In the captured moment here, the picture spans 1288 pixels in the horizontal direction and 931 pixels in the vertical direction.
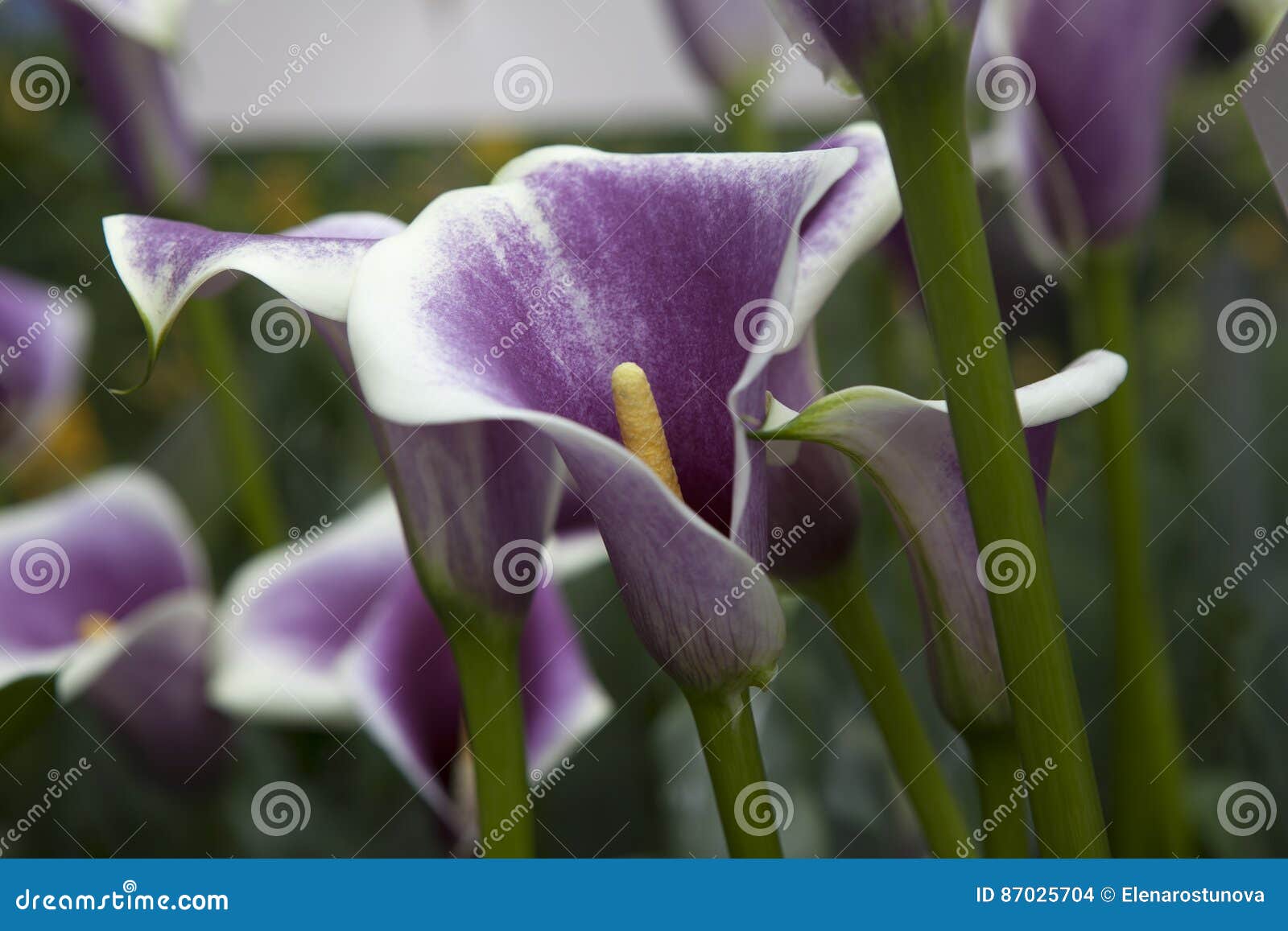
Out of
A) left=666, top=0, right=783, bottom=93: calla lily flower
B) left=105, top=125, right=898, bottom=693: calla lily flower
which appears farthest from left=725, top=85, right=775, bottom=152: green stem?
left=105, top=125, right=898, bottom=693: calla lily flower

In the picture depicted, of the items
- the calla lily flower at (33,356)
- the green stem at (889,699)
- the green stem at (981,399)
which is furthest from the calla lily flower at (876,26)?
the calla lily flower at (33,356)

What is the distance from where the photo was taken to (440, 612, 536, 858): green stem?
10.3 inches

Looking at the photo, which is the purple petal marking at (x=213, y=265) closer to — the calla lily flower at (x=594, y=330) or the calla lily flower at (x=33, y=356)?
the calla lily flower at (x=594, y=330)

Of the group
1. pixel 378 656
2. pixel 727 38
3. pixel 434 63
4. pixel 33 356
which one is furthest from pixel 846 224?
pixel 434 63

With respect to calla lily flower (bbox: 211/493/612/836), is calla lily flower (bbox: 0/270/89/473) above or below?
above

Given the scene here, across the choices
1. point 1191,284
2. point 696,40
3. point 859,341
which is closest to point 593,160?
point 696,40

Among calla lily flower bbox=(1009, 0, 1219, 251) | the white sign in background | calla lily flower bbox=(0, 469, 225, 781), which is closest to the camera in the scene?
calla lily flower bbox=(1009, 0, 1219, 251)

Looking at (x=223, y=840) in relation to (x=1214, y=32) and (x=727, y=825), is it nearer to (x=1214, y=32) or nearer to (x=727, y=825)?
(x=727, y=825)

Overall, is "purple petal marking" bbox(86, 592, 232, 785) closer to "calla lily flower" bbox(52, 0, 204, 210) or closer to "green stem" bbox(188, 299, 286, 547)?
"green stem" bbox(188, 299, 286, 547)

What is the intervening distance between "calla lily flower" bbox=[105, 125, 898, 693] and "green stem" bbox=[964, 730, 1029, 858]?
7 centimetres

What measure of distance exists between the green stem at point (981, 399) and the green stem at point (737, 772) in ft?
0.18

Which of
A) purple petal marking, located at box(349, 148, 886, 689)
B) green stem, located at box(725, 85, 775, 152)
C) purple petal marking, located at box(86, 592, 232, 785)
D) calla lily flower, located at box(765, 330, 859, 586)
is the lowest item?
purple petal marking, located at box(86, 592, 232, 785)

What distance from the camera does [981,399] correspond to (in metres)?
0.21

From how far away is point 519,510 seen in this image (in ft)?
0.85
